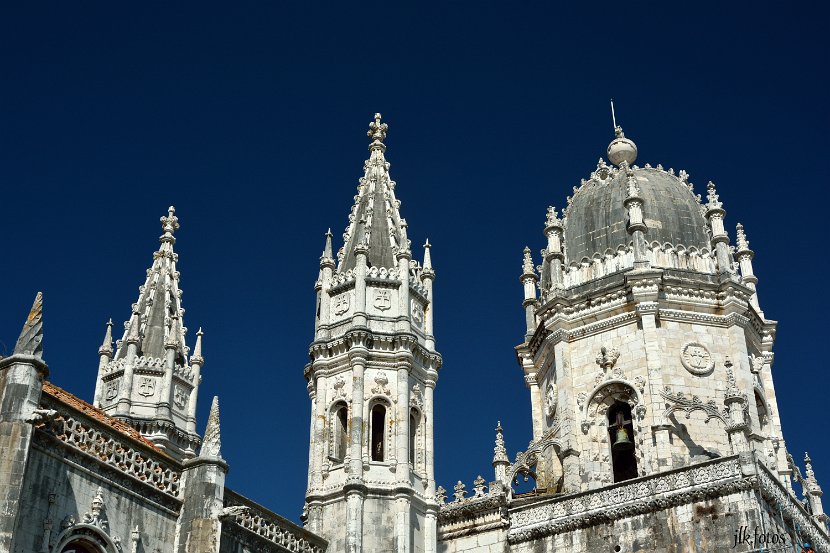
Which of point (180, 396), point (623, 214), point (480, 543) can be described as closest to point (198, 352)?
point (180, 396)

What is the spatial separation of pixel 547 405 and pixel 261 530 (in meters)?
14.9

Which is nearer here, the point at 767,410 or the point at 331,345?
the point at 331,345

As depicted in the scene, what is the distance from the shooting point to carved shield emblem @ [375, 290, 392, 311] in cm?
3084

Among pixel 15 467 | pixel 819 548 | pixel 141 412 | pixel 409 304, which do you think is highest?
pixel 409 304

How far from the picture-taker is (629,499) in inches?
1236

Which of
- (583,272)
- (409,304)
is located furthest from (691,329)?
(409,304)

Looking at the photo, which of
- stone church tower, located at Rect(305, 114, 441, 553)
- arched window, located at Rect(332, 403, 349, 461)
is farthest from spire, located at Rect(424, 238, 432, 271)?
arched window, located at Rect(332, 403, 349, 461)

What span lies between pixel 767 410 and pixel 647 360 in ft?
14.1

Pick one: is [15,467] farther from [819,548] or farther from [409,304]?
[819,548]

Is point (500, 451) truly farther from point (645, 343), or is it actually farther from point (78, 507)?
point (78, 507)

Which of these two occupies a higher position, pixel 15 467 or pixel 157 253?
pixel 157 253

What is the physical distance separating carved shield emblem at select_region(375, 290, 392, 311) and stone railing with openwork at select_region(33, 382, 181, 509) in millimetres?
9380

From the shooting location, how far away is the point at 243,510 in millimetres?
23844

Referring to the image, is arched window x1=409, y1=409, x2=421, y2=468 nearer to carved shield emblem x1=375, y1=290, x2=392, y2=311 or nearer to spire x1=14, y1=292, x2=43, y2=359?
carved shield emblem x1=375, y1=290, x2=392, y2=311
